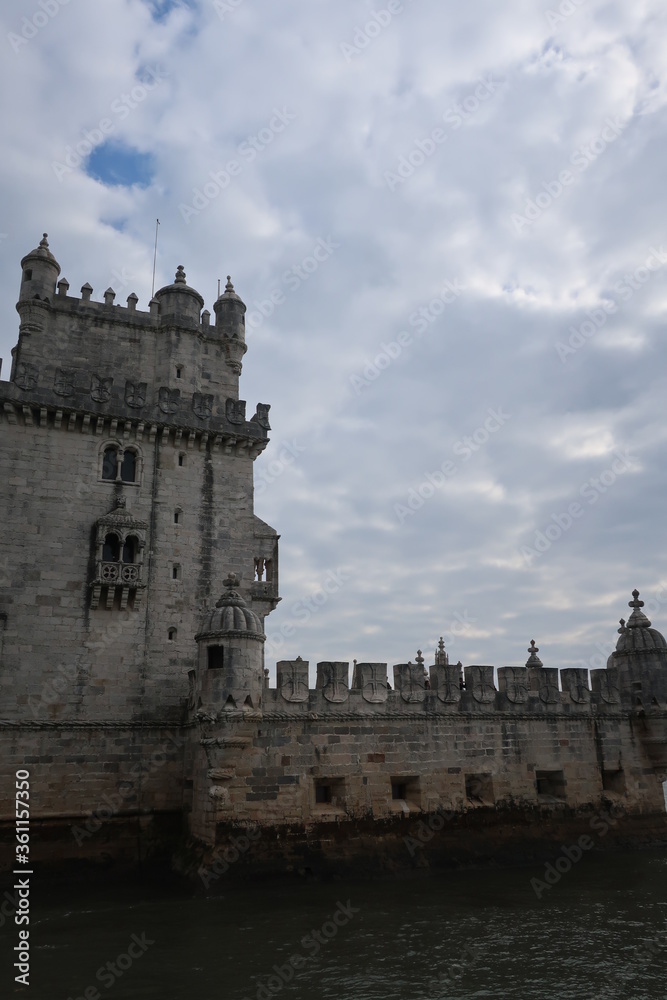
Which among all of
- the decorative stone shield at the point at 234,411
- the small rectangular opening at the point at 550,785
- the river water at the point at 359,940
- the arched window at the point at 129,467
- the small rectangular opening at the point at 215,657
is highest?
the decorative stone shield at the point at 234,411

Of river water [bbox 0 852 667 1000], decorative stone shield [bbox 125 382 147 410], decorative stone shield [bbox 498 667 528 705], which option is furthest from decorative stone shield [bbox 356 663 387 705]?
decorative stone shield [bbox 125 382 147 410]

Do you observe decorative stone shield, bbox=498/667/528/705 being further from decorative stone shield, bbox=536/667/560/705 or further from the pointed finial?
the pointed finial

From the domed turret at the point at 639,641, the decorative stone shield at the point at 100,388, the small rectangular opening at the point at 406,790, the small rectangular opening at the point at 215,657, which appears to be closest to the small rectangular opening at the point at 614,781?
the domed turret at the point at 639,641

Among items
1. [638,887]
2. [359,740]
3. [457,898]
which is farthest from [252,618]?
[638,887]

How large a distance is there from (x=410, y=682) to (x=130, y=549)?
9.23 meters

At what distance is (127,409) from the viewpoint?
22.0 meters

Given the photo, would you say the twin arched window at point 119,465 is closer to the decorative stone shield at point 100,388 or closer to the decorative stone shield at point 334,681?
the decorative stone shield at point 100,388

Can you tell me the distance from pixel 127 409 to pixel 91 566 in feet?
16.8

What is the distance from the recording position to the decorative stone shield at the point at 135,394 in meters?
22.0

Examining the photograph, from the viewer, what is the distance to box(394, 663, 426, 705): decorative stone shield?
19484 mm

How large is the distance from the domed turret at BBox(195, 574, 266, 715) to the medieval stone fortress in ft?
0.18

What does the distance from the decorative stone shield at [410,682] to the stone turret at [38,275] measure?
16354mm

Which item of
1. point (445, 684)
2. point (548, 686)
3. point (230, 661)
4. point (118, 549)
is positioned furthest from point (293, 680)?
point (548, 686)

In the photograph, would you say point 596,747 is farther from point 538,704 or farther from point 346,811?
point 346,811
